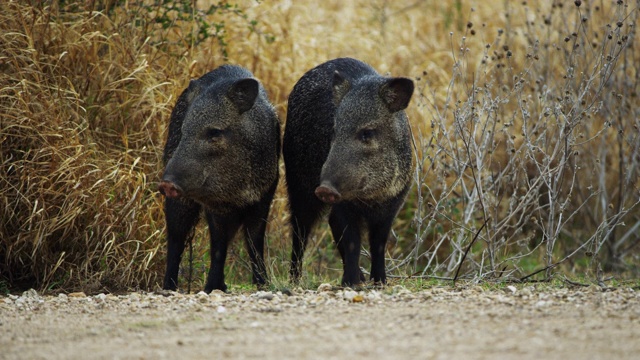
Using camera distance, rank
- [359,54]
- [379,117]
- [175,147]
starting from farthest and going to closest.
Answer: [359,54]
[175,147]
[379,117]

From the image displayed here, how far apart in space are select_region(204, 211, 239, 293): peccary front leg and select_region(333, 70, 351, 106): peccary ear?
100 centimetres

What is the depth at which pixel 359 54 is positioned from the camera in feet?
31.5

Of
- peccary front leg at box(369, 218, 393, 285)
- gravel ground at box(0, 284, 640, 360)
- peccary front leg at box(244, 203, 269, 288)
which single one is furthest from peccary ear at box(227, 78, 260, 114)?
gravel ground at box(0, 284, 640, 360)

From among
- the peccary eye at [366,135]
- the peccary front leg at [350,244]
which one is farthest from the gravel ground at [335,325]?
the peccary eye at [366,135]

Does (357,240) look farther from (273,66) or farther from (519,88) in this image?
(273,66)

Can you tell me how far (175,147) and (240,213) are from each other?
598 millimetres

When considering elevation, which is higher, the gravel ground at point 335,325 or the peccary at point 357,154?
the peccary at point 357,154

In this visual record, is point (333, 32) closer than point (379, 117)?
No

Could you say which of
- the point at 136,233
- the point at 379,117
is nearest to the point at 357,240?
the point at 379,117

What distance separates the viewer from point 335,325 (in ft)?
12.4

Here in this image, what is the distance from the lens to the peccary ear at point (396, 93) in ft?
17.2

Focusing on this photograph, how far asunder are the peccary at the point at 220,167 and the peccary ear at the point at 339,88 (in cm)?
48

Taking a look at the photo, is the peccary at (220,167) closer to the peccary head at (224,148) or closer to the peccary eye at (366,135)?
the peccary head at (224,148)

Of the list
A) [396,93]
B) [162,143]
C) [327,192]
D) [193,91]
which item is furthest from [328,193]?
[162,143]
